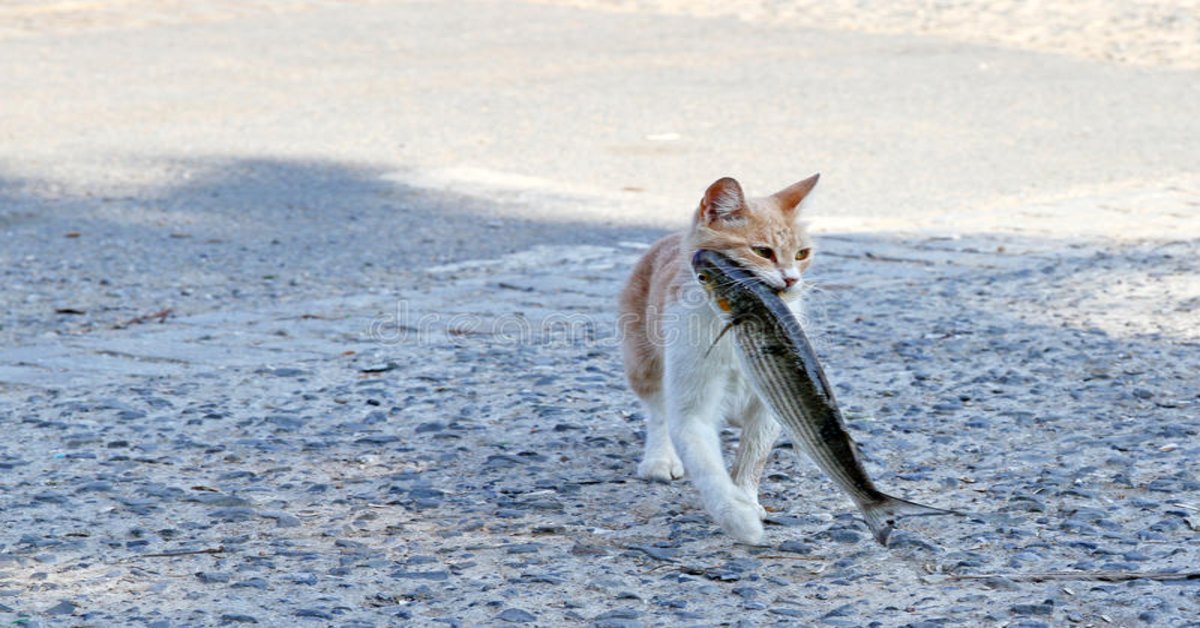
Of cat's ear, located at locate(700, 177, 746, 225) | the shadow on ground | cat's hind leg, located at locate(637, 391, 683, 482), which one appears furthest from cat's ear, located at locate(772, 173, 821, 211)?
the shadow on ground

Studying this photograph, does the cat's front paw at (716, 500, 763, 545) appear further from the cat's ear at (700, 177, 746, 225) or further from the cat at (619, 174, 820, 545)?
the cat's ear at (700, 177, 746, 225)

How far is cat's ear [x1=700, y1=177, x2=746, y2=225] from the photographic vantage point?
3.71 metres

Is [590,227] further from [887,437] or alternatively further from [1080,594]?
[1080,594]

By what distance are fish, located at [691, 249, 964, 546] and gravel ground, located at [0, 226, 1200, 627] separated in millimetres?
243

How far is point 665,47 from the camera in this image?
1459 centimetres

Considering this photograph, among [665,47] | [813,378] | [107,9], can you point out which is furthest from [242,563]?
[107,9]

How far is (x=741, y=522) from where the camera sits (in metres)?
3.55

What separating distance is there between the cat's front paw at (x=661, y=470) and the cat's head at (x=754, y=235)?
2.31 feet

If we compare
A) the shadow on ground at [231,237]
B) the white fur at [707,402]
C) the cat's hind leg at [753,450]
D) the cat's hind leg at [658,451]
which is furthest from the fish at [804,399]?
the shadow on ground at [231,237]

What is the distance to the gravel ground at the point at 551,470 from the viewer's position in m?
3.24

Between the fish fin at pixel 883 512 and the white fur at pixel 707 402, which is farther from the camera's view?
the white fur at pixel 707 402

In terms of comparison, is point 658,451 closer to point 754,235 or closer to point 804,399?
point 754,235

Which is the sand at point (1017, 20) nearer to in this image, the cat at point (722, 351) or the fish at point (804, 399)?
the cat at point (722, 351)

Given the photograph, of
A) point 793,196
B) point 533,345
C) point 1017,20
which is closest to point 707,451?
point 793,196
